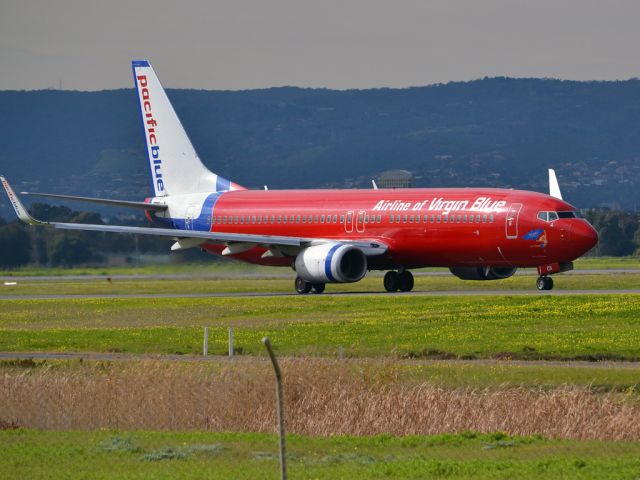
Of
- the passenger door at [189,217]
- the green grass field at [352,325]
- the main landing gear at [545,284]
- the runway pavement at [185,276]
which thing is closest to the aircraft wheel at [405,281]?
the green grass field at [352,325]

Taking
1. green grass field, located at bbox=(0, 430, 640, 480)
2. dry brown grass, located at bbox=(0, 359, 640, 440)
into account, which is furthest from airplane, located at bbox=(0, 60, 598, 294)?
green grass field, located at bbox=(0, 430, 640, 480)

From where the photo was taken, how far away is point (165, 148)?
7706 centimetres

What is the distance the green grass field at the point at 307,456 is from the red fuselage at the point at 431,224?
33.9 metres

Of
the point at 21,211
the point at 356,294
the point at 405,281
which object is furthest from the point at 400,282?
the point at 21,211

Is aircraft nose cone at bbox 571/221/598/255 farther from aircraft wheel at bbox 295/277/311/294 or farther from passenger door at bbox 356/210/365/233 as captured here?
aircraft wheel at bbox 295/277/311/294

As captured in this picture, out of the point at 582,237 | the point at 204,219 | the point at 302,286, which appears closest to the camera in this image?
the point at 582,237

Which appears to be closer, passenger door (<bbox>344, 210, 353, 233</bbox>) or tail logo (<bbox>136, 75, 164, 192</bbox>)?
passenger door (<bbox>344, 210, 353, 233</bbox>)

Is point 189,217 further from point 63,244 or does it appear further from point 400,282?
point 63,244

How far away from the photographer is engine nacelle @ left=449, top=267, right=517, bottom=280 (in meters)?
64.3

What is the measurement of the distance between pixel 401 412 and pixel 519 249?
103 feet

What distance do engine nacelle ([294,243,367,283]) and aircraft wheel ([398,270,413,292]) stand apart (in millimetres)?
2710

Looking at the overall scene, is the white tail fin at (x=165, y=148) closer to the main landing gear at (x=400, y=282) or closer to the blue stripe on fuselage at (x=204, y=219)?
the blue stripe on fuselage at (x=204, y=219)

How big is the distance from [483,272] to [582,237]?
7.76m

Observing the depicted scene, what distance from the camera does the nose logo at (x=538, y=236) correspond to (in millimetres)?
58375
